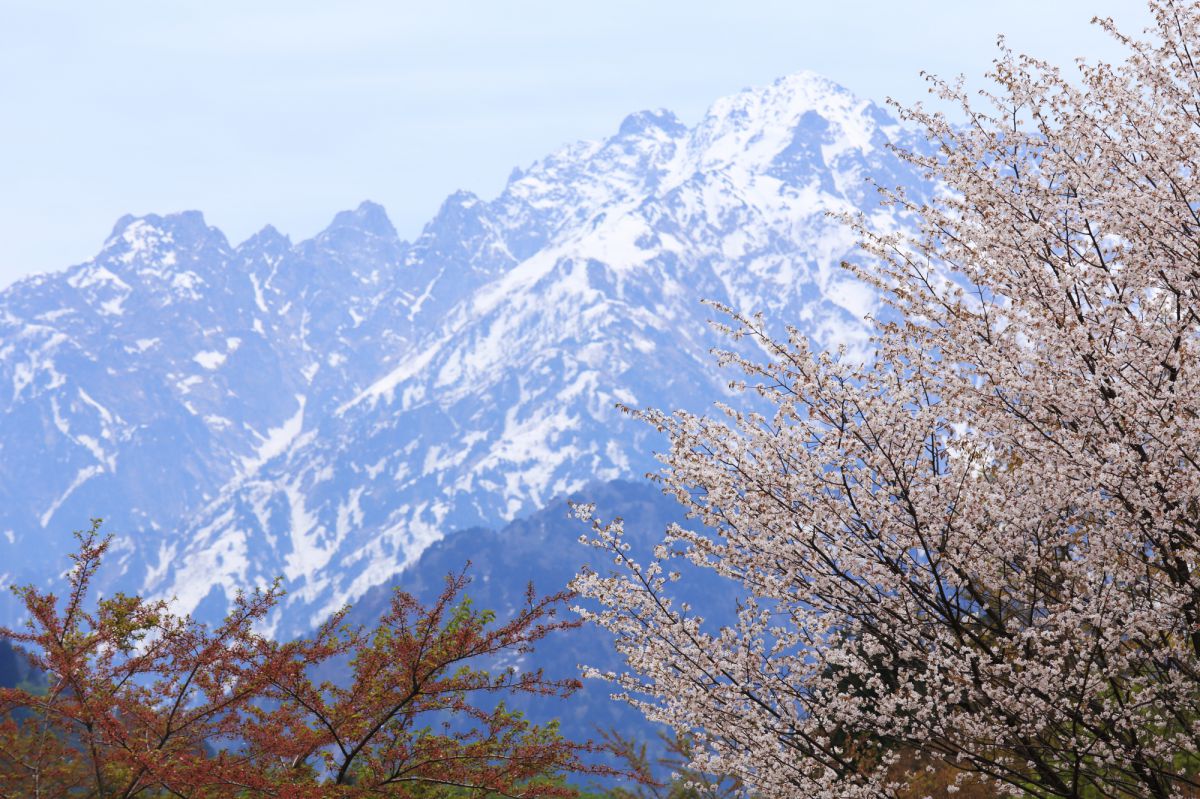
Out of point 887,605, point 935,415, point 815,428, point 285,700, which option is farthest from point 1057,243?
point 285,700

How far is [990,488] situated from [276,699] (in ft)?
24.8

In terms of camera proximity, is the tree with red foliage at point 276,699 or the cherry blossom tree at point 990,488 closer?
the cherry blossom tree at point 990,488

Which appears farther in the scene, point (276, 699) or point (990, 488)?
point (276, 699)

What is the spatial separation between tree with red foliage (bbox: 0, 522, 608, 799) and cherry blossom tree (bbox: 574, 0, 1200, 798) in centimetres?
212

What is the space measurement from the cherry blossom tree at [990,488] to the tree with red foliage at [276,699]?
2.12 metres

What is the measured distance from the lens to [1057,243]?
32.4 ft

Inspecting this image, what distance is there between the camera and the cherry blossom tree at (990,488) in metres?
8.53

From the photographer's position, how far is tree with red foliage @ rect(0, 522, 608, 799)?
1152cm

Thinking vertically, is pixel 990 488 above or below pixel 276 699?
above

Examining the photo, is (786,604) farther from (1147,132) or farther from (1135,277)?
(1147,132)

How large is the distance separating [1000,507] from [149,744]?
903cm

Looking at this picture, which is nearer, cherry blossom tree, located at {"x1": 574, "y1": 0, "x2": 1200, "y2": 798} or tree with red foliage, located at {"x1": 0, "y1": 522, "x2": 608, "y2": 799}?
cherry blossom tree, located at {"x1": 574, "y1": 0, "x2": 1200, "y2": 798}

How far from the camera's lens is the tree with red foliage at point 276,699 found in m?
11.5

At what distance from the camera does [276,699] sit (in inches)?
472
